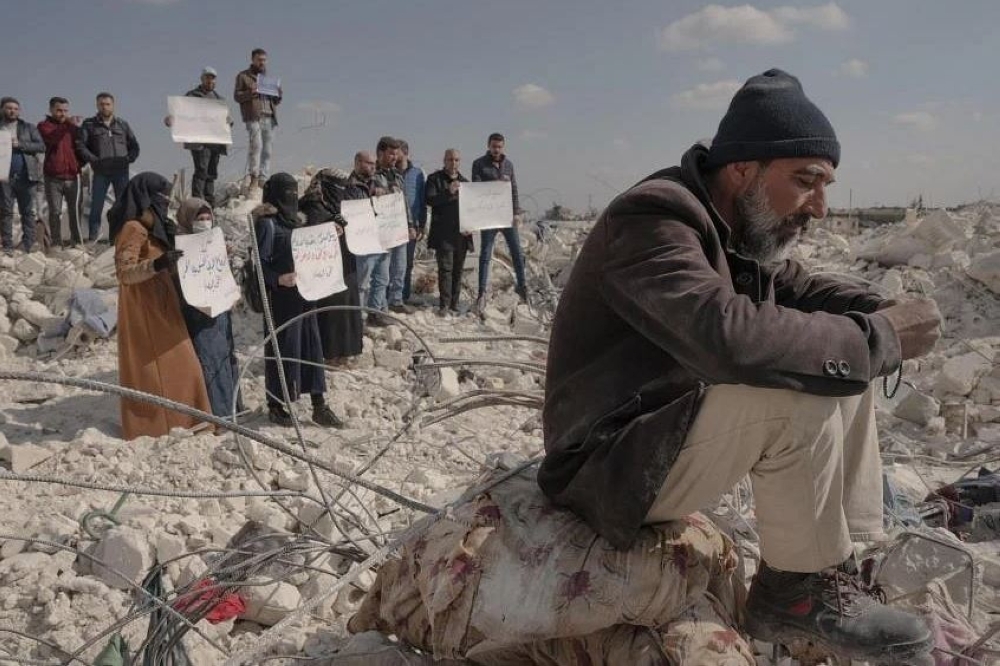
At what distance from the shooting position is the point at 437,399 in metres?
5.86

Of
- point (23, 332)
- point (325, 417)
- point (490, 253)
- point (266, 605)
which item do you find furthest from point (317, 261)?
point (23, 332)

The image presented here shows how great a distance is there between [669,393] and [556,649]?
724 millimetres

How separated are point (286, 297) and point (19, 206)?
5344 mm

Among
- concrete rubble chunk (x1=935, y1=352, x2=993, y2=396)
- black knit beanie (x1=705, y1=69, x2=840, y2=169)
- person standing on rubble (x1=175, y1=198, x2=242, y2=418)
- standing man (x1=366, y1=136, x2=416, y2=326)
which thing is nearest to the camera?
black knit beanie (x1=705, y1=69, x2=840, y2=169)

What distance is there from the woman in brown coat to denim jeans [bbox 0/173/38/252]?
16.0ft

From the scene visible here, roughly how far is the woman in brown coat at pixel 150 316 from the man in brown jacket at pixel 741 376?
3491 mm

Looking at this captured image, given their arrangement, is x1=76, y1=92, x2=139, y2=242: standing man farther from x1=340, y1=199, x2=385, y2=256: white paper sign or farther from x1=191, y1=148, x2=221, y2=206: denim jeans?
x1=340, y1=199, x2=385, y2=256: white paper sign

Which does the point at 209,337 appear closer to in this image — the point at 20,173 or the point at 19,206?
the point at 20,173

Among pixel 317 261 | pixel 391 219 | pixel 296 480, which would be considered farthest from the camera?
pixel 391 219

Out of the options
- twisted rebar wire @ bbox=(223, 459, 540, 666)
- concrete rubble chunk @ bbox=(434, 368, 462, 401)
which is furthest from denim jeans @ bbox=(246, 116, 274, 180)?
twisted rebar wire @ bbox=(223, 459, 540, 666)

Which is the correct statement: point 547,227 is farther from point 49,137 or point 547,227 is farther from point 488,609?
point 488,609

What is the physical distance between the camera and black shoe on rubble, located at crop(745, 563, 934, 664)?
164 cm

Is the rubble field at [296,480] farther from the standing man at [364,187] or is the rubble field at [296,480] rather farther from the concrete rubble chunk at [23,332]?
the standing man at [364,187]

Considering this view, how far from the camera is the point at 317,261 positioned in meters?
5.40
